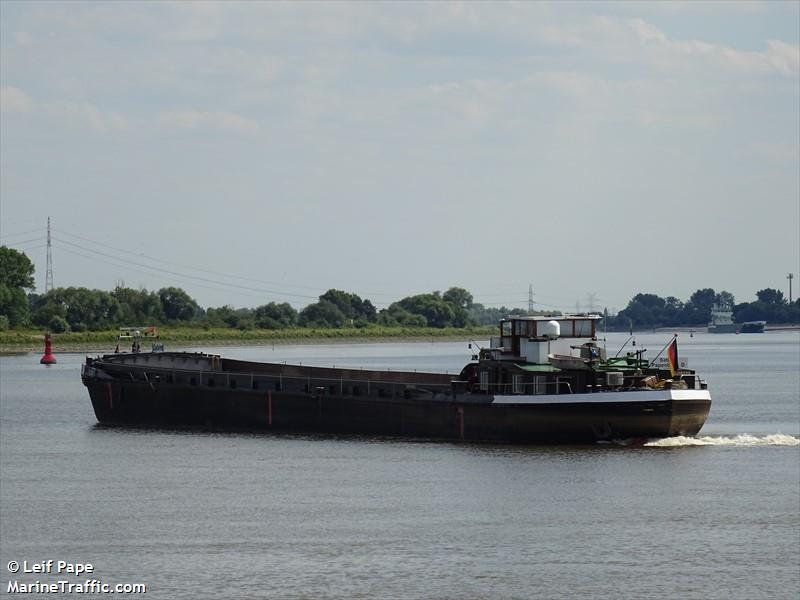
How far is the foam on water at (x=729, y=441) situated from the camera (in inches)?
2346

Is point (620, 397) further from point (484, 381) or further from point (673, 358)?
point (484, 381)

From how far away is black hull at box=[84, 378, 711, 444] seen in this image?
5966 cm

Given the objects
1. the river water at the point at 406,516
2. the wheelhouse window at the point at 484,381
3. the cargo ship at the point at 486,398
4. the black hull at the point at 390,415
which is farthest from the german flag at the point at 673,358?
the wheelhouse window at the point at 484,381

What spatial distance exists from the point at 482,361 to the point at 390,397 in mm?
4835

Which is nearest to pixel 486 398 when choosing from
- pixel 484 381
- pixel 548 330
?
pixel 484 381

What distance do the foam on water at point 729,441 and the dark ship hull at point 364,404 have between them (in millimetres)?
334

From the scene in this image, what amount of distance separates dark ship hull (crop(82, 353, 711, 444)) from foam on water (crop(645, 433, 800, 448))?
1.09 ft

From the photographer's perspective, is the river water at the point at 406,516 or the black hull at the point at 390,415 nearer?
the river water at the point at 406,516

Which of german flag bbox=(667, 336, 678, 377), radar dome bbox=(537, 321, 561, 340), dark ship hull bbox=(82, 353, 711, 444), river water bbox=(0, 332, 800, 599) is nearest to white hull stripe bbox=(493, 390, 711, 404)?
dark ship hull bbox=(82, 353, 711, 444)

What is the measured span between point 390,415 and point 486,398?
17.3 feet

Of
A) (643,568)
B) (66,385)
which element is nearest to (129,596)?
(643,568)

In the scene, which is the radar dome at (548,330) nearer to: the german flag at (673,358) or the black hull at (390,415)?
the black hull at (390,415)

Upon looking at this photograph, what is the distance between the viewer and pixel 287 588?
1426 inches

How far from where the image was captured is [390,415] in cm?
6575
